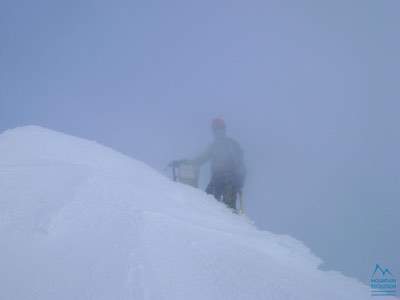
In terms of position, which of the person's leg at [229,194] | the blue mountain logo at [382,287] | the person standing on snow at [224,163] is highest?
the person standing on snow at [224,163]

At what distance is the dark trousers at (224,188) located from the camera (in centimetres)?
529

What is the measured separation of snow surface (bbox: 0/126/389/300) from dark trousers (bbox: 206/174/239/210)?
1633 mm

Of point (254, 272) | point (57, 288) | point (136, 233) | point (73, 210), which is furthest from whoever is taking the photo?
point (73, 210)

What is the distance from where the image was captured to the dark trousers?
17.4 feet

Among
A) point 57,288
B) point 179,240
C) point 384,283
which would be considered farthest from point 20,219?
point 384,283

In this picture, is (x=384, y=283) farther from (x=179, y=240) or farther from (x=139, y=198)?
(x=139, y=198)

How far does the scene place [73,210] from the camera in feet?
9.18

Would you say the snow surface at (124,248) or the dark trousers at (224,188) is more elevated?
the dark trousers at (224,188)

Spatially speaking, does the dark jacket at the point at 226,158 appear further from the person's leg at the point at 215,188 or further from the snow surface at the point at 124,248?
the snow surface at the point at 124,248

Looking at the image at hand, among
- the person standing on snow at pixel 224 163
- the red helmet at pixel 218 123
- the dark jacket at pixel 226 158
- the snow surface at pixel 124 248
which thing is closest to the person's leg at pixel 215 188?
the person standing on snow at pixel 224 163

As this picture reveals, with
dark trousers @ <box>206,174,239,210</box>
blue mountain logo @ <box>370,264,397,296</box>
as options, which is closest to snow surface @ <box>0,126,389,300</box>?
blue mountain logo @ <box>370,264,397,296</box>

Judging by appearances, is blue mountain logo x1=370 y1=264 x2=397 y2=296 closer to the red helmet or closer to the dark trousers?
the dark trousers

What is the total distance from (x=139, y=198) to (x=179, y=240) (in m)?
0.69

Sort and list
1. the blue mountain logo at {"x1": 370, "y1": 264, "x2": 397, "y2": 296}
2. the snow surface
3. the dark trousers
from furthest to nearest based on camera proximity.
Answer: the dark trousers < the blue mountain logo at {"x1": 370, "y1": 264, "x2": 397, "y2": 296} < the snow surface
